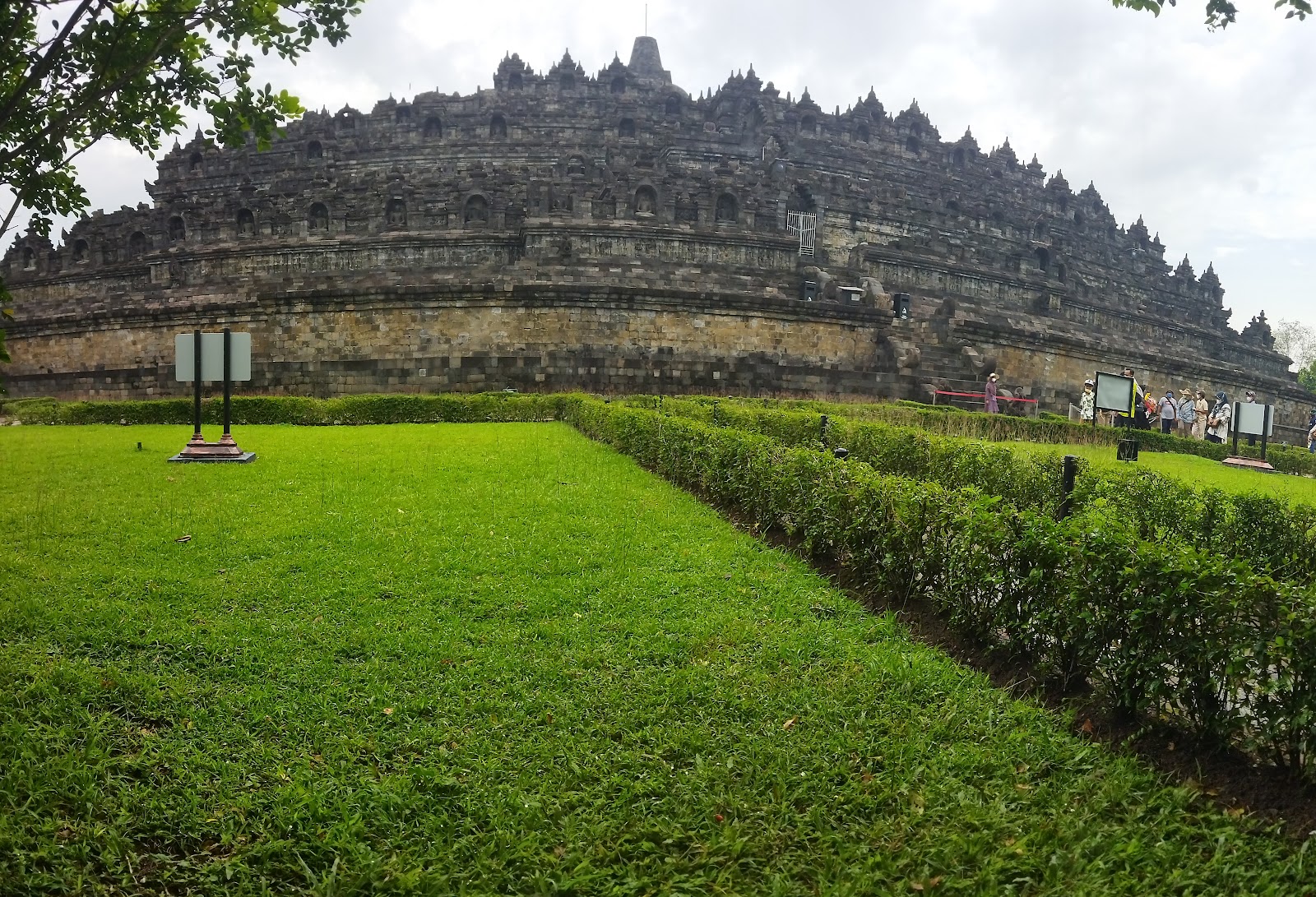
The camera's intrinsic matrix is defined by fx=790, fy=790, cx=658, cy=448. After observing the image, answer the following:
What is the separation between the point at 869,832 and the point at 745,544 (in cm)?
399

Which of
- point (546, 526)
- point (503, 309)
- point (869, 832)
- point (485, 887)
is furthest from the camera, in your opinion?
point (503, 309)

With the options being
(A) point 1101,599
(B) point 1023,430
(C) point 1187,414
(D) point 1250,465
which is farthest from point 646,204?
(A) point 1101,599

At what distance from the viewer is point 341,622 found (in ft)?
16.4

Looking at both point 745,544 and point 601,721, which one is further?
point 745,544

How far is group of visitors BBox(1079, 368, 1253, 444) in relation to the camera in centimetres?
2059

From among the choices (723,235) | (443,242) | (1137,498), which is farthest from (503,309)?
(1137,498)

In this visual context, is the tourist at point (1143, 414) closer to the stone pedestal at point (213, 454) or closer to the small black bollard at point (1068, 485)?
the small black bollard at point (1068, 485)

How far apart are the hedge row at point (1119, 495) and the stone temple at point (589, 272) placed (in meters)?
11.4

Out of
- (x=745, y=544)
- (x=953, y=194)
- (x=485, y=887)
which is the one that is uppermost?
(x=953, y=194)

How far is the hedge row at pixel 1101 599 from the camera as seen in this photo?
3260 mm

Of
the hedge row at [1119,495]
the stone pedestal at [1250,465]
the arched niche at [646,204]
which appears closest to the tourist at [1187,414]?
the stone pedestal at [1250,465]

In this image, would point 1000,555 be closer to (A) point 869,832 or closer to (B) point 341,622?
(A) point 869,832

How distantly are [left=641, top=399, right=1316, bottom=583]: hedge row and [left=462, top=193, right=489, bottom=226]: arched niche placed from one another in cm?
1736

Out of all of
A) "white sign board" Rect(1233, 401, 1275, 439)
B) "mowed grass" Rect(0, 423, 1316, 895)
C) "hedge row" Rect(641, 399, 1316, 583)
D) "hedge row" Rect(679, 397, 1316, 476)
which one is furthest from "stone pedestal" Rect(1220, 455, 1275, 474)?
"mowed grass" Rect(0, 423, 1316, 895)
